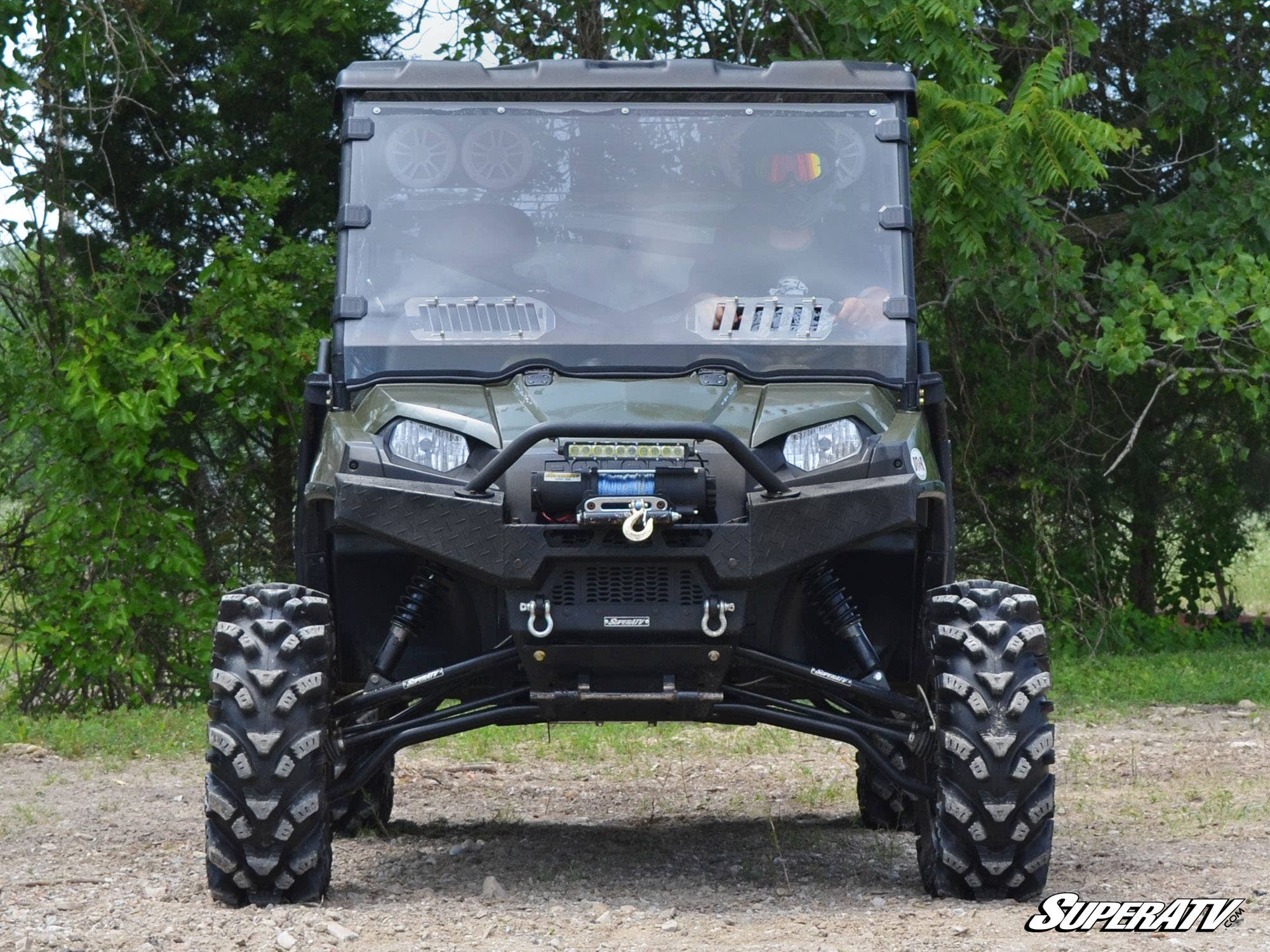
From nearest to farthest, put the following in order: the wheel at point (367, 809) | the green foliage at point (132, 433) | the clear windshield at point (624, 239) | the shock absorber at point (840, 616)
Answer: the shock absorber at point (840, 616), the clear windshield at point (624, 239), the wheel at point (367, 809), the green foliage at point (132, 433)

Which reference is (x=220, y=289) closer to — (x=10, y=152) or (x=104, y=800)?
(x=10, y=152)

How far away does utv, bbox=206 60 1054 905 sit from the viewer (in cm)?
490

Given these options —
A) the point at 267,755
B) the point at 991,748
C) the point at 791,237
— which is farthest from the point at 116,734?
the point at 991,748

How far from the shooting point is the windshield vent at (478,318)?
5648mm

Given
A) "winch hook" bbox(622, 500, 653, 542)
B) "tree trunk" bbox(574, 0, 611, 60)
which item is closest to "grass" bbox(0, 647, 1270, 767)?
"winch hook" bbox(622, 500, 653, 542)

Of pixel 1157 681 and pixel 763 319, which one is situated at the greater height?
pixel 763 319

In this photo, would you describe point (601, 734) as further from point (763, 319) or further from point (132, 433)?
point (763, 319)

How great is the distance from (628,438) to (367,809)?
8.96ft

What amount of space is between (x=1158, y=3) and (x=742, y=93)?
9074 mm

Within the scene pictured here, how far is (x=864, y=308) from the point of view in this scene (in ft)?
18.8

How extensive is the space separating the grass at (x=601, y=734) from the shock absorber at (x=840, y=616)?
279cm

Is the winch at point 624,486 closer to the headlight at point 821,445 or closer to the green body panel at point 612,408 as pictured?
the green body panel at point 612,408

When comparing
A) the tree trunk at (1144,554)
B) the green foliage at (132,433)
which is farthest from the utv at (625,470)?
the tree trunk at (1144,554)

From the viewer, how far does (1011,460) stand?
560 inches
